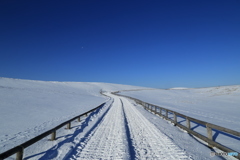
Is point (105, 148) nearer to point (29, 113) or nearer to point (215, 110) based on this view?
point (29, 113)

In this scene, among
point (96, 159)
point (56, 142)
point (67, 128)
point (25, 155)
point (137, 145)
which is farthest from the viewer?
point (67, 128)

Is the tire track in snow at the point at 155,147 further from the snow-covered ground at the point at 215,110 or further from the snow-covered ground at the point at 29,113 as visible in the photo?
the snow-covered ground at the point at 29,113

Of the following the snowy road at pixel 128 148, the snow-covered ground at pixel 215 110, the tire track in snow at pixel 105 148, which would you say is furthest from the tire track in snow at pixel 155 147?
the snow-covered ground at pixel 215 110

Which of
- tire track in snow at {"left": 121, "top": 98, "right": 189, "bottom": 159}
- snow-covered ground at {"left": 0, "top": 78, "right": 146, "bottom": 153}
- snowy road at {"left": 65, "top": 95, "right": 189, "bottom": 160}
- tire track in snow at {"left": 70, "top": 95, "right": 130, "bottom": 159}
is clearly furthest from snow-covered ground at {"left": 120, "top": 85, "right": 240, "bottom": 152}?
snow-covered ground at {"left": 0, "top": 78, "right": 146, "bottom": 153}

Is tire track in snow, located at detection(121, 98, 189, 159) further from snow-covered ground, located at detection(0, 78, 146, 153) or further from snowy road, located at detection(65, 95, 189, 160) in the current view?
snow-covered ground, located at detection(0, 78, 146, 153)

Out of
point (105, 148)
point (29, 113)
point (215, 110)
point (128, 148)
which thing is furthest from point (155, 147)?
point (215, 110)

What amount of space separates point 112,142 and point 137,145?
42.2 inches

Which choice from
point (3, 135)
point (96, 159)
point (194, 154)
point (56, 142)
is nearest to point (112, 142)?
point (96, 159)

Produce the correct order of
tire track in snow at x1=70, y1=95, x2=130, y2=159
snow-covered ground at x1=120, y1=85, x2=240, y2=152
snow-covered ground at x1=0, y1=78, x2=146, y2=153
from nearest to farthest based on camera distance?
tire track in snow at x1=70, y1=95, x2=130, y2=159 < snow-covered ground at x1=120, y1=85, x2=240, y2=152 < snow-covered ground at x1=0, y1=78, x2=146, y2=153

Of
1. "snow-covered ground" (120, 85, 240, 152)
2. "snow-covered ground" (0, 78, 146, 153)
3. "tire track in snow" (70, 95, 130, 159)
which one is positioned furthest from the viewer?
"snow-covered ground" (0, 78, 146, 153)

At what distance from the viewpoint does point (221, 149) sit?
4.89 meters

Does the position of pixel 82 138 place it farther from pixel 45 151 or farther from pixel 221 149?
pixel 221 149

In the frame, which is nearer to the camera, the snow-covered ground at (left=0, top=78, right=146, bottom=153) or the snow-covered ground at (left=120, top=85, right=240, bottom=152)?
the snow-covered ground at (left=120, top=85, right=240, bottom=152)

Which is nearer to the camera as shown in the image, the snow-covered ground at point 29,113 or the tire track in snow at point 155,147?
the tire track in snow at point 155,147
